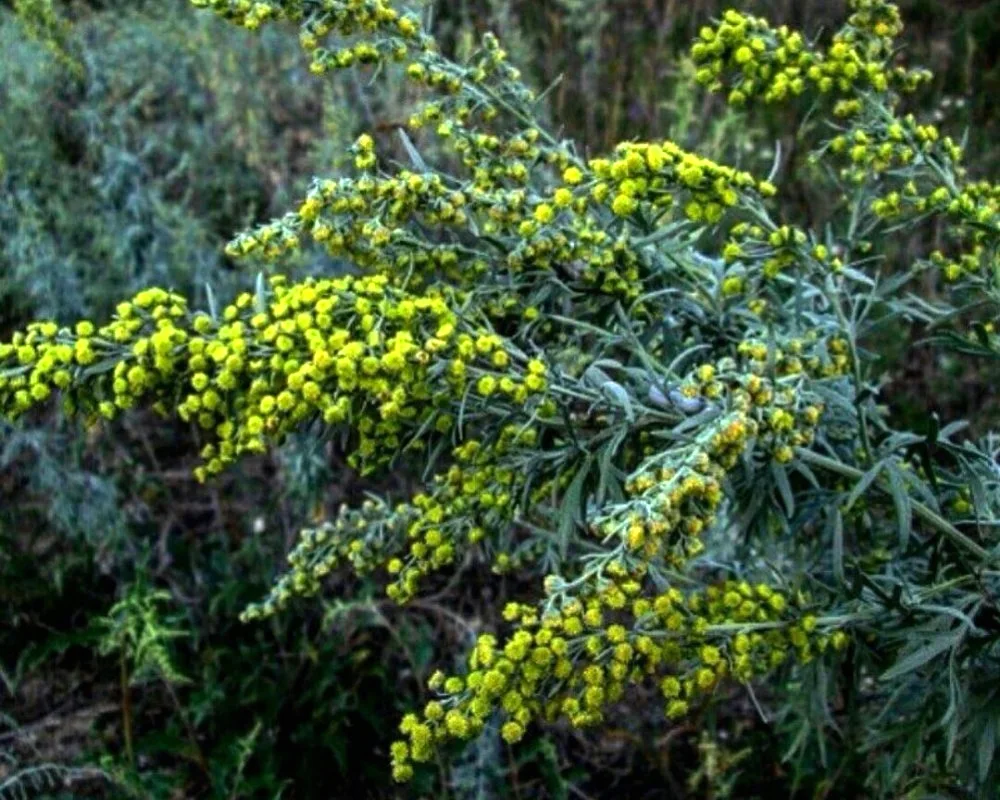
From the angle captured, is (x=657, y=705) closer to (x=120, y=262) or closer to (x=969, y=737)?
(x=969, y=737)

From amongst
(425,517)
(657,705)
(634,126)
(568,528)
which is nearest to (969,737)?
(568,528)

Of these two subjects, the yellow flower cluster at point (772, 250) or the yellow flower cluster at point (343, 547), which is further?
the yellow flower cluster at point (343, 547)

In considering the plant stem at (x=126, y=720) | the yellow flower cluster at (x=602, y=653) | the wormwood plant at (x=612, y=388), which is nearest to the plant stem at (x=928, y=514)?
the wormwood plant at (x=612, y=388)

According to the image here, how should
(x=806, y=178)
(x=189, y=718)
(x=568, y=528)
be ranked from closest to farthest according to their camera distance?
(x=568, y=528), (x=189, y=718), (x=806, y=178)

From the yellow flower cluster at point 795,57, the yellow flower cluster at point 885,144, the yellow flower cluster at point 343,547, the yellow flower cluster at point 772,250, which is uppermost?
the yellow flower cluster at point 795,57

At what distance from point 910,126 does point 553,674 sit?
115 centimetres

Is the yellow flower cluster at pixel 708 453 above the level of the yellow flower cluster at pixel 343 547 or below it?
above

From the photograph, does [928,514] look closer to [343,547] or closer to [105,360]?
[343,547]

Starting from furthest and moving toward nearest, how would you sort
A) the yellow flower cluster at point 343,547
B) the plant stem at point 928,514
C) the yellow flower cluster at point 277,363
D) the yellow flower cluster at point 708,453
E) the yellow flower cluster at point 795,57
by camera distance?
the yellow flower cluster at point 343,547
the yellow flower cluster at point 795,57
the plant stem at point 928,514
the yellow flower cluster at point 277,363
the yellow flower cluster at point 708,453

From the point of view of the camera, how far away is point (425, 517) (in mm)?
2305

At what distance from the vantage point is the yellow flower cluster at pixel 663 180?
6.75 feet

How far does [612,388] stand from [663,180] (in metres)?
0.32

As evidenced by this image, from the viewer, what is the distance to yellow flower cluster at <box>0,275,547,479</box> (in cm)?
198

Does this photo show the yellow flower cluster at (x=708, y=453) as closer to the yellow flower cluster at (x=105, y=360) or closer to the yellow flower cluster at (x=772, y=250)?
the yellow flower cluster at (x=772, y=250)
